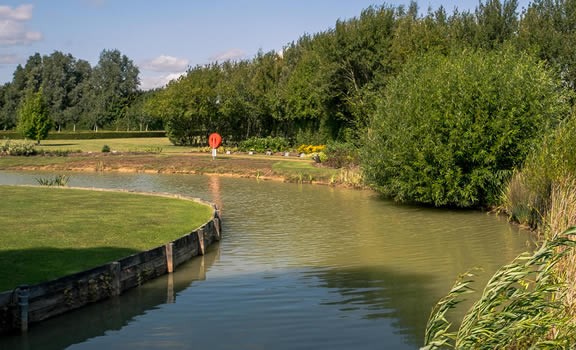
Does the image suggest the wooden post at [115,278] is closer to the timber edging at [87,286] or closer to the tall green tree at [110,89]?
the timber edging at [87,286]

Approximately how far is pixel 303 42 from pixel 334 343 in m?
55.0

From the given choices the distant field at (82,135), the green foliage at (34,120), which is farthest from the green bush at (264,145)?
the distant field at (82,135)

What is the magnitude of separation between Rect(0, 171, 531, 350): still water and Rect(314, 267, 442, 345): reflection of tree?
0.02m

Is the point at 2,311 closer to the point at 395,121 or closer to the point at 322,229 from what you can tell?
the point at 322,229

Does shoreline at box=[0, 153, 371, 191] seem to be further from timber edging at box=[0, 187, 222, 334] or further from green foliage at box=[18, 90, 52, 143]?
timber edging at box=[0, 187, 222, 334]

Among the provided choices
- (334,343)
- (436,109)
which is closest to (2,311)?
(334,343)

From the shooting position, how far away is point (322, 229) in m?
19.0

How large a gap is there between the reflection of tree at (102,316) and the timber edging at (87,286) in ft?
0.49

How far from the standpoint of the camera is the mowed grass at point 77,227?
37.7 ft

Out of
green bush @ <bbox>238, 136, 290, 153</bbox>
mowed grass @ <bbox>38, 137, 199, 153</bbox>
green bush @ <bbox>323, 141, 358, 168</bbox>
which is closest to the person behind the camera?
green bush @ <bbox>323, 141, 358, 168</bbox>

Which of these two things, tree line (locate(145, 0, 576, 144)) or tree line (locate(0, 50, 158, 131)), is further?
tree line (locate(0, 50, 158, 131))

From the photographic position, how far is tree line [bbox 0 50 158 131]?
3536 inches

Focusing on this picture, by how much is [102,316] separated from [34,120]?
56166 mm

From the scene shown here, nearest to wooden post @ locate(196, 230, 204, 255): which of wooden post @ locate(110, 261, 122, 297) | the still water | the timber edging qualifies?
the still water
